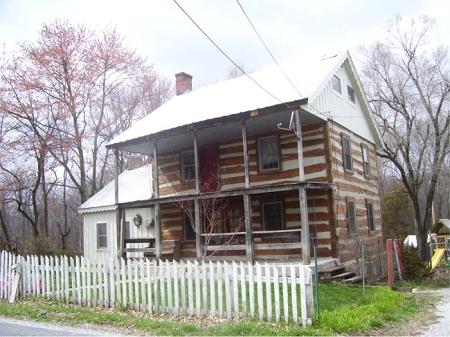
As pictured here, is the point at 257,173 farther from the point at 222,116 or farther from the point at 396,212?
the point at 396,212

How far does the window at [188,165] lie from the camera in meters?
20.8

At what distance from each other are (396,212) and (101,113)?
87.6ft

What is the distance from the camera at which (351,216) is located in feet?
60.7

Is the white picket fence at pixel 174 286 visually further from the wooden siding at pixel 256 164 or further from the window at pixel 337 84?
the window at pixel 337 84

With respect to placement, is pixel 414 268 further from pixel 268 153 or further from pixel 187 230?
pixel 187 230

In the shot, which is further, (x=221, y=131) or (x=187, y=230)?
(x=187, y=230)

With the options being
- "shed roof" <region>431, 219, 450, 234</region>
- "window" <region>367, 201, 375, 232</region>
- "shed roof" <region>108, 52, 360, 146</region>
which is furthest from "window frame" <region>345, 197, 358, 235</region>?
"shed roof" <region>431, 219, 450, 234</region>

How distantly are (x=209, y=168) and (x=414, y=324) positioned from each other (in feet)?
41.1

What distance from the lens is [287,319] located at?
8062 mm

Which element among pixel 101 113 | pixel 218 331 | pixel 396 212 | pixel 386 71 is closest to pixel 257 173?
pixel 218 331

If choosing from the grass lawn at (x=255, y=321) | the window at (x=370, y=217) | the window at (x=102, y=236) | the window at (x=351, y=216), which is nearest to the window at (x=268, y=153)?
the window at (x=351, y=216)

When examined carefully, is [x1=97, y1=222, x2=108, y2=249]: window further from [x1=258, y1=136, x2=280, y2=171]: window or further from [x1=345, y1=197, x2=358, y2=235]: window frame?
[x1=345, y1=197, x2=358, y2=235]: window frame

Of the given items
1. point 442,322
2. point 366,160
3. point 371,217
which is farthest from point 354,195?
point 442,322

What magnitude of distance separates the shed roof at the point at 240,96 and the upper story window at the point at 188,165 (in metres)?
1.94
